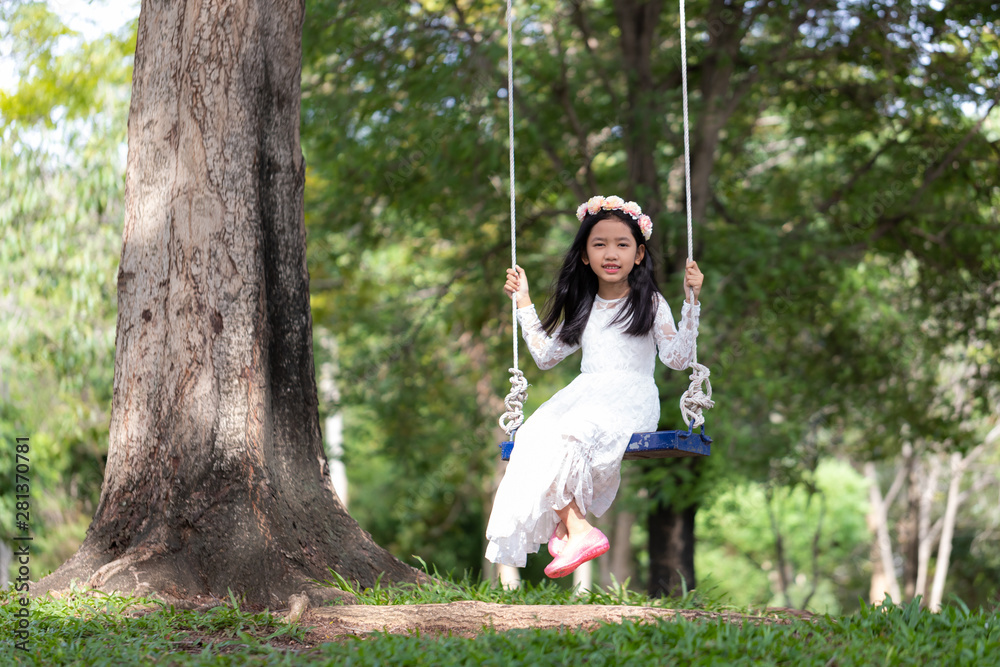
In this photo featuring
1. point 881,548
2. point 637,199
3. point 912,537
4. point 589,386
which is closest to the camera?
point 589,386

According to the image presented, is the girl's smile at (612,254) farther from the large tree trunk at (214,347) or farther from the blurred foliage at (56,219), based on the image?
the blurred foliage at (56,219)

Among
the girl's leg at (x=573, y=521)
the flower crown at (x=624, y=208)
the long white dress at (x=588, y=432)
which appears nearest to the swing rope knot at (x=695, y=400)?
the long white dress at (x=588, y=432)

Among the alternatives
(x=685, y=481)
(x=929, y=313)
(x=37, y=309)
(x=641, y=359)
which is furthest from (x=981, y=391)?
(x=37, y=309)

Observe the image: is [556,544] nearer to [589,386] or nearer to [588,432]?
[588,432]

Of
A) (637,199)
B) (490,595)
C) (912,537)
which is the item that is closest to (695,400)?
(490,595)

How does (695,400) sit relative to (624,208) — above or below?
below

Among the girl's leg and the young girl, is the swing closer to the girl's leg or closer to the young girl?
the young girl

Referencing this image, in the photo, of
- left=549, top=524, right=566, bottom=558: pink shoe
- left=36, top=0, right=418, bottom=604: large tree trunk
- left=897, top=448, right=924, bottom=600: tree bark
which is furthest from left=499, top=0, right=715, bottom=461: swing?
left=897, top=448, right=924, bottom=600: tree bark

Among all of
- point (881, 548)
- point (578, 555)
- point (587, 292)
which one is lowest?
point (881, 548)

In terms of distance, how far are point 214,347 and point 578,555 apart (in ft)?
6.14

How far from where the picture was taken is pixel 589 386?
14.5 feet

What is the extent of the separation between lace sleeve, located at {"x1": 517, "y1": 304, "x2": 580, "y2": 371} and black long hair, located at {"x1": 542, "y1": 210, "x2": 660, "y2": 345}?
0.14 ft

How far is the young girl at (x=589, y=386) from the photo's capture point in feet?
13.4

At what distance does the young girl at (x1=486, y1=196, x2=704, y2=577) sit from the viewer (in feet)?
13.4
